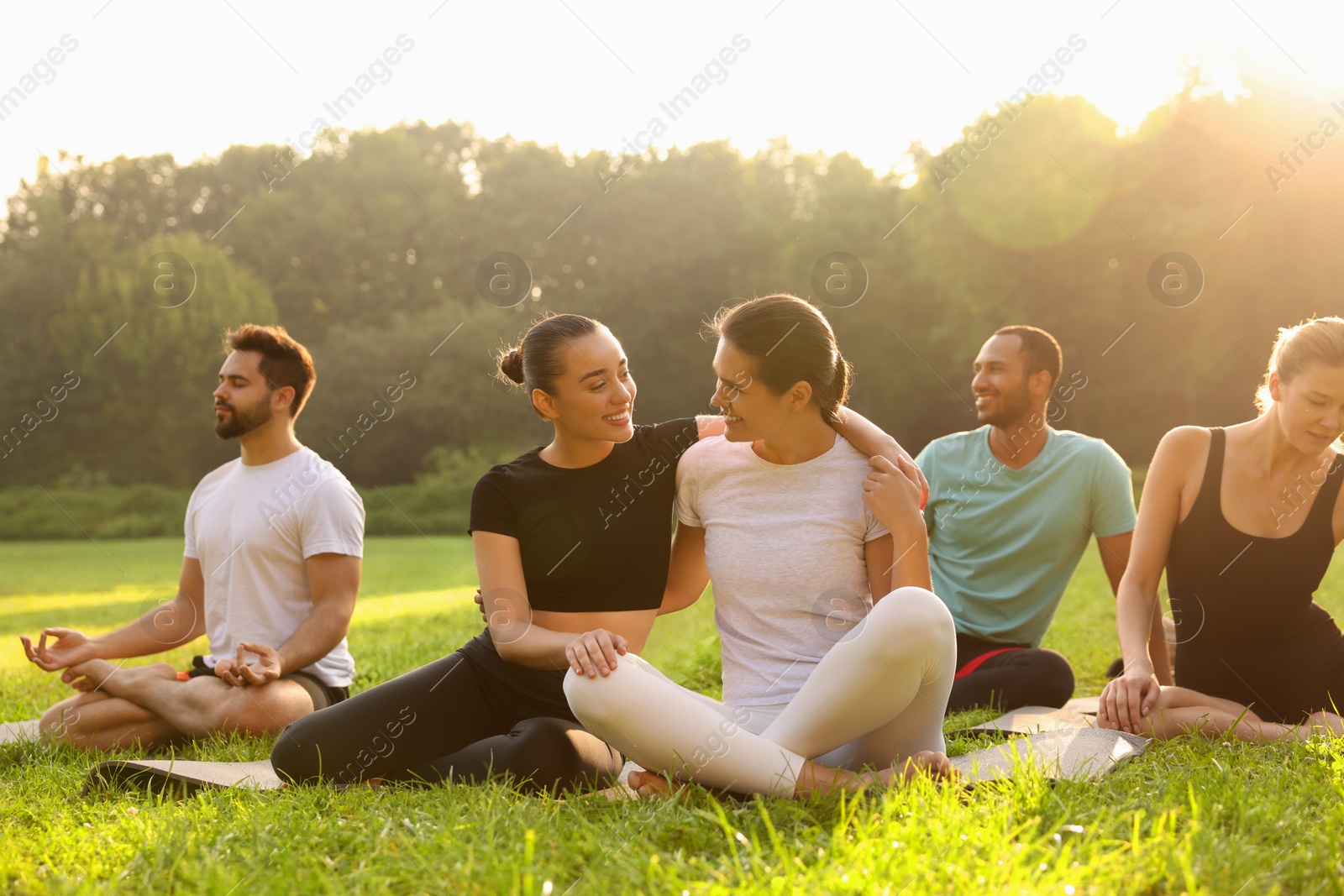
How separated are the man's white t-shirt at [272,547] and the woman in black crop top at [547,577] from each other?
1.14 meters

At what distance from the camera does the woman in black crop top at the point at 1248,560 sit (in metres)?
4.12

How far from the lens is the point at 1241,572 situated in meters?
4.15

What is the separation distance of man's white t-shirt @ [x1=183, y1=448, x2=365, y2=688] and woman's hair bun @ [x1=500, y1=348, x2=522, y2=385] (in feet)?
3.81

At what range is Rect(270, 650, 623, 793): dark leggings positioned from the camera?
3.48 metres

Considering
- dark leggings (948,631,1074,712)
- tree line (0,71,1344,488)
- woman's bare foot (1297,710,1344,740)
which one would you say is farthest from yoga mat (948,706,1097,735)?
tree line (0,71,1344,488)

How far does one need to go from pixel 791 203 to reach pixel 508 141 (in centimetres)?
1397

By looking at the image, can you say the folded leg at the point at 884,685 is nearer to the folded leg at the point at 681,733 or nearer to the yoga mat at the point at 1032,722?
the folded leg at the point at 681,733

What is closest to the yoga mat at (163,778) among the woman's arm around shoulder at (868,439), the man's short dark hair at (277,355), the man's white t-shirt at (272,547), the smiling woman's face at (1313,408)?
the man's white t-shirt at (272,547)

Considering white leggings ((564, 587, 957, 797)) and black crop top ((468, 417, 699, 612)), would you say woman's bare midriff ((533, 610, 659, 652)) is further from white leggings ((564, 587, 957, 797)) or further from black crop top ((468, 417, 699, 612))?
white leggings ((564, 587, 957, 797))

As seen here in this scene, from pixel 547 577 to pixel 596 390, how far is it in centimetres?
67

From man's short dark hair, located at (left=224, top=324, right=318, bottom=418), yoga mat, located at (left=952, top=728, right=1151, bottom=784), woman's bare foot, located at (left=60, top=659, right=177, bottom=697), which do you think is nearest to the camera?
yoga mat, located at (left=952, top=728, right=1151, bottom=784)

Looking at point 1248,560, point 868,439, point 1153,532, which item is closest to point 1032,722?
point 1153,532

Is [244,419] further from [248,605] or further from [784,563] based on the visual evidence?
[784,563]

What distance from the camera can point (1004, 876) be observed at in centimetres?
234
